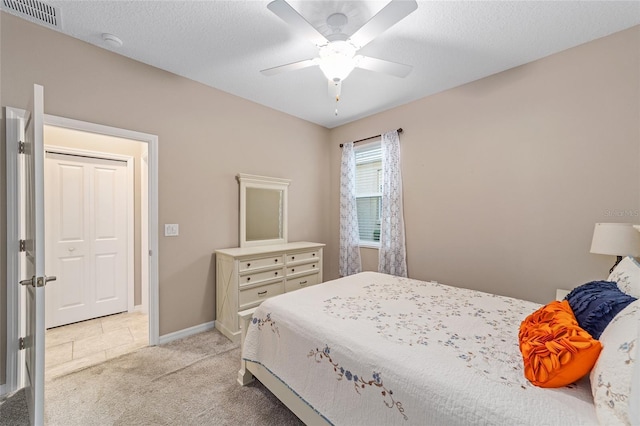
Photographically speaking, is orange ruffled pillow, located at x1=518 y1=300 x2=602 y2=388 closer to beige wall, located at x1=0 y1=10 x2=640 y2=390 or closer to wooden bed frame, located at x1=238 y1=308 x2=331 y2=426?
wooden bed frame, located at x1=238 y1=308 x2=331 y2=426

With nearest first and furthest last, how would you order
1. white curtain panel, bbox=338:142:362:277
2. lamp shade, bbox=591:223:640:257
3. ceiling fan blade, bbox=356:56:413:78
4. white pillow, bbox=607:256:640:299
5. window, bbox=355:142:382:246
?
white pillow, bbox=607:256:640:299
lamp shade, bbox=591:223:640:257
ceiling fan blade, bbox=356:56:413:78
window, bbox=355:142:382:246
white curtain panel, bbox=338:142:362:277

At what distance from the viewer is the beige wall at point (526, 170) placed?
81.2 inches

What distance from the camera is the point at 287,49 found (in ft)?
7.39

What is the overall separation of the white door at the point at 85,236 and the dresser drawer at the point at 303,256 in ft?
7.26

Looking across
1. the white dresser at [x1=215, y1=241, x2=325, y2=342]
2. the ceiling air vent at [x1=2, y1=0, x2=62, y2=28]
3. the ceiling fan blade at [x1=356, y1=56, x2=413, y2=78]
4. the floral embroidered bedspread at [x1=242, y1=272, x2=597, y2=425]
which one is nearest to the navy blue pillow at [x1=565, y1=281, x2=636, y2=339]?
the floral embroidered bedspread at [x1=242, y1=272, x2=597, y2=425]

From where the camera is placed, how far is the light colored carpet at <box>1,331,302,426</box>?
1.65 m

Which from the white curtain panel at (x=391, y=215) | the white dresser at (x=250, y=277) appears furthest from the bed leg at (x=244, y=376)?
the white curtain panel at (x=391, y=215)

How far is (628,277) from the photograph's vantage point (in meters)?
1.31

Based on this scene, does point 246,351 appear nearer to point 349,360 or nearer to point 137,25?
point 349,360

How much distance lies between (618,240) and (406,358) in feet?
5.98

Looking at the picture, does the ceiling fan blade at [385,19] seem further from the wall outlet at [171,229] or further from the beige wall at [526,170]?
the wall outlet at [171,229]

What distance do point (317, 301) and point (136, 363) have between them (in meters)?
1.71

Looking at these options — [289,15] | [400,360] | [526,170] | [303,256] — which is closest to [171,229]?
[303,256]

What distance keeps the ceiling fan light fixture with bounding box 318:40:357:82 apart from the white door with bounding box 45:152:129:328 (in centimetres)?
308
